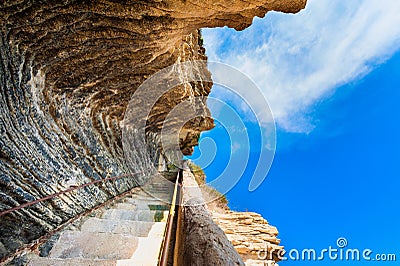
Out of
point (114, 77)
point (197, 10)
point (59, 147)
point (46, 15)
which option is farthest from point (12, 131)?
point (197, 10)

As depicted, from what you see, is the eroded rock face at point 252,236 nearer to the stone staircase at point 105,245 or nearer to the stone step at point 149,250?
the stone staircase at point 105,245

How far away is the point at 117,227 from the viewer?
3975mm

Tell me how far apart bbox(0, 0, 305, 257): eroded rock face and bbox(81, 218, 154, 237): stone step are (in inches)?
13.0

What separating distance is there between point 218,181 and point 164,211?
3714mm

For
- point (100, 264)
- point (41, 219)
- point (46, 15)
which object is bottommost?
point (100, 264)

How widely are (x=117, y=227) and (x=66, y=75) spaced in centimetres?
252

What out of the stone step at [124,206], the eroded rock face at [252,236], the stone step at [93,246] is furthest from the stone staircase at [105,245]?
the eroded rock face at [252,236]

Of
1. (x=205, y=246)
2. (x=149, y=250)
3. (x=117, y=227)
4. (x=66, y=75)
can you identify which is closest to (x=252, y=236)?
(x=117, y=227)

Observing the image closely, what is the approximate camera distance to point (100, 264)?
2566mm

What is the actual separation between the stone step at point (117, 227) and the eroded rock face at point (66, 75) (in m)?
0.33

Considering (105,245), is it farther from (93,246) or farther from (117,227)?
(117,227)

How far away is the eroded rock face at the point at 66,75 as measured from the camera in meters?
2.97

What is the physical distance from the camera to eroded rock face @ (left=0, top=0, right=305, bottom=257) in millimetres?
2971

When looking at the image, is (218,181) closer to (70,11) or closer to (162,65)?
(162,65)
